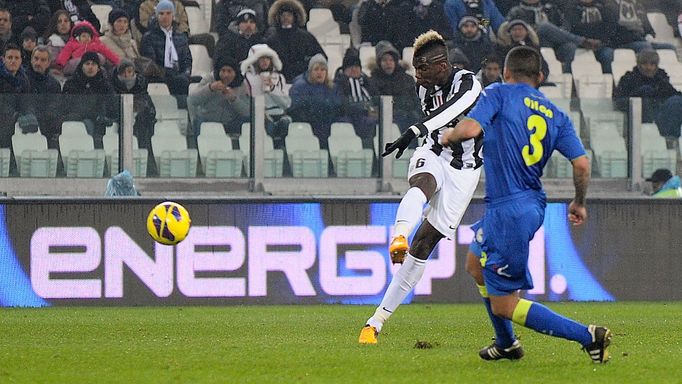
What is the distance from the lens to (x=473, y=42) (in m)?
17.9

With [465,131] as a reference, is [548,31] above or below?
above

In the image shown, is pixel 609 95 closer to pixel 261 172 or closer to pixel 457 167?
pixel 261 172

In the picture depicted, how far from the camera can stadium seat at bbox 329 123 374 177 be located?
14305 mm

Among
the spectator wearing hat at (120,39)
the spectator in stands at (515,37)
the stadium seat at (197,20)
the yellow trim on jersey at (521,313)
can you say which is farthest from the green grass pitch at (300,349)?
the stadium seat at (197,20)

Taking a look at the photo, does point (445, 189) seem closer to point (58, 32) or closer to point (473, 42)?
point (473, 42)

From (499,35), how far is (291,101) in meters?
5.12

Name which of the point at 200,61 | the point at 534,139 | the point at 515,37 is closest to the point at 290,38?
the point at 200,61

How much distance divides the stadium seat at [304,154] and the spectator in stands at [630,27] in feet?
23.2

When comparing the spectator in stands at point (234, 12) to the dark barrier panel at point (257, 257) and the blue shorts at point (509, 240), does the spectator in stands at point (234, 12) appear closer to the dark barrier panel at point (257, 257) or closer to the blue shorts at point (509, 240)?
the dark barrier panel at point (257, 257)

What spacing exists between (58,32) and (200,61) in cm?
200

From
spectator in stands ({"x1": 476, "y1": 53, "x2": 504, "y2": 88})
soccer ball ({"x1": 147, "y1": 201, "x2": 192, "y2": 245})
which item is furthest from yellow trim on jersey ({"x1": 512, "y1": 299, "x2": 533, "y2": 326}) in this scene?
spectator in stands ({"x1": 476, "y1": 53, "x2": 504, "y2": 88})

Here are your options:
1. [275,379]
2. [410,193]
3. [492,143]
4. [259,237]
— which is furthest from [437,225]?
[259,237]

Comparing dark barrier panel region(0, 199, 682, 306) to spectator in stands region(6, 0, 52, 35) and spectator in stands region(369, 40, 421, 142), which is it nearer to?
spectator in stands region(369, 40, 421, 142)

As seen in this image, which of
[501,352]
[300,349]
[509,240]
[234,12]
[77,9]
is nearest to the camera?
[509,240]
